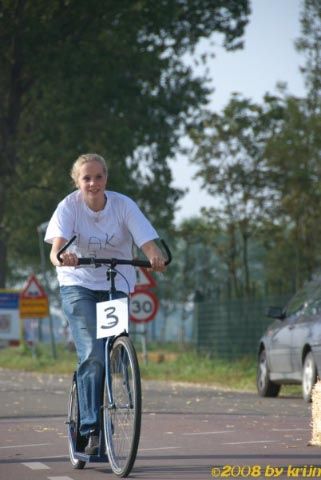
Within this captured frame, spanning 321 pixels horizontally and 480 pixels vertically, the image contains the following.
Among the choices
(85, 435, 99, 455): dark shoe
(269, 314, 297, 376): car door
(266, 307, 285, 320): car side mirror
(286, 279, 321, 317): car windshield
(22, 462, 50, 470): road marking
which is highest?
(286, 279, 321, 317): car windshield

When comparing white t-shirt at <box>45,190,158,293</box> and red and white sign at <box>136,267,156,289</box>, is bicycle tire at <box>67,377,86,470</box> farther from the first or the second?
red and white sign at <box>136,267,156,289</box>

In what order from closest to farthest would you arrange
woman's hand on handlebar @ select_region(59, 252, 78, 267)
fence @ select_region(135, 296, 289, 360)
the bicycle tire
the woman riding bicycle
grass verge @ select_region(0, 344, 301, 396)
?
woman's hand on handlebar @ select_region(59, 252, 78, 267), the woman riding bicycle, the bicycle tire, grass verge @ select_region(0, 344, 301, 396), fence @ select_region(135, 296, 289, 360)

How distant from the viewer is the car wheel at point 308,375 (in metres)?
17.4

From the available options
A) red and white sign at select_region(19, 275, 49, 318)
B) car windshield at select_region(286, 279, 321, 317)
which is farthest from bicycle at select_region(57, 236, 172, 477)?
red and white sign at select_region(19, 275, 49, 318)

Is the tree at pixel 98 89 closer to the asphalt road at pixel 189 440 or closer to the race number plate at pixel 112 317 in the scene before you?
the asphalt road at pixel 189 440

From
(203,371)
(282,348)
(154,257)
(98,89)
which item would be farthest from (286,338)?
(98,89)

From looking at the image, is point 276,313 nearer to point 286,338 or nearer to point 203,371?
point 286,338

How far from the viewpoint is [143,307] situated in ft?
88.4

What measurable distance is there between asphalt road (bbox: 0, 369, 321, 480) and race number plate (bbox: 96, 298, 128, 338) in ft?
2.91

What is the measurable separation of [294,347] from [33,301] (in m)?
20.0

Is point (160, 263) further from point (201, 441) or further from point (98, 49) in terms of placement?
point (98, 49)

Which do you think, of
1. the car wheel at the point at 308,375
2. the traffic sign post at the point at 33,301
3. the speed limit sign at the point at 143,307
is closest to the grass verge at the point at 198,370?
the speed limit sign at the point at 143,307

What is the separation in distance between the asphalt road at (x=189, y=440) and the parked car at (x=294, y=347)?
402mm

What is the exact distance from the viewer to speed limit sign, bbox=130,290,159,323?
26.7 metres
